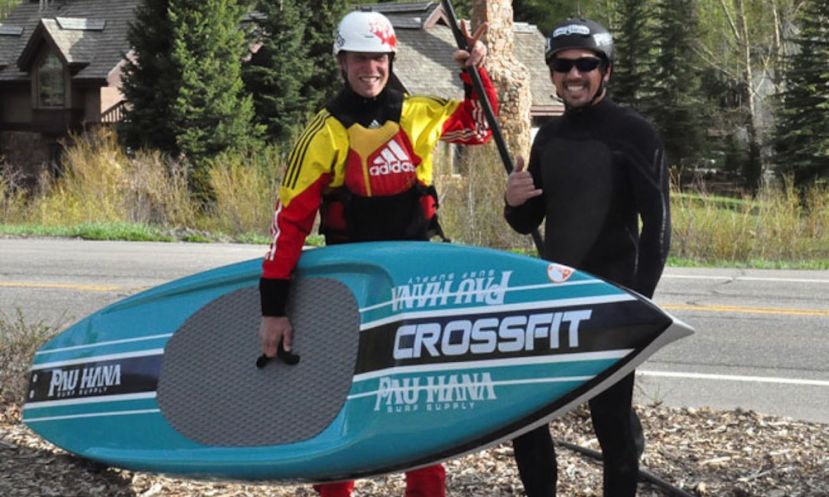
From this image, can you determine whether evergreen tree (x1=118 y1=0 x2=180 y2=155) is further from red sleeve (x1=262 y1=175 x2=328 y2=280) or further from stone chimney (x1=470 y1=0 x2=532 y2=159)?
red sleeve (x1=262 y1=175 x2=328 y2=280)

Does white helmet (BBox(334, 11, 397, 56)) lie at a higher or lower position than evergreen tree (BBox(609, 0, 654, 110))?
lower

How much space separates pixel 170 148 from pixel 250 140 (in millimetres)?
1948

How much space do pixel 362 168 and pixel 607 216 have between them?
84 centimetres

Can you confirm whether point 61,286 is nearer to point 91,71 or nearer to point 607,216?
point 607,216

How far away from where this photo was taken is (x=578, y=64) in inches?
152

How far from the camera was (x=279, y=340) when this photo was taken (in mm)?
4305

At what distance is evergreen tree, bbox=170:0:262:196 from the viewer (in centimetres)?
2777

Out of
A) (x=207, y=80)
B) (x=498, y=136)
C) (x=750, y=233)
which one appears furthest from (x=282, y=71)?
(x=498, y=136)

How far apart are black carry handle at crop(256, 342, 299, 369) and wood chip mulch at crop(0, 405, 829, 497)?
0.52 meters

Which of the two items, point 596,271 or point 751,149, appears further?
point 751,149

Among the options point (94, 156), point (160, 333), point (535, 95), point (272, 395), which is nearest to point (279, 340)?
point (272, 395)

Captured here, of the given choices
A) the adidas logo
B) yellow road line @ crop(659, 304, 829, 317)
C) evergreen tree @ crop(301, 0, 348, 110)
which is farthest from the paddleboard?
evergreen tree @ crop(301, 0, 348, 110)

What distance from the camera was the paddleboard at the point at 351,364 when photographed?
3.84m

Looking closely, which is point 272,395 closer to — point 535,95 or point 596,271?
point 596,271
